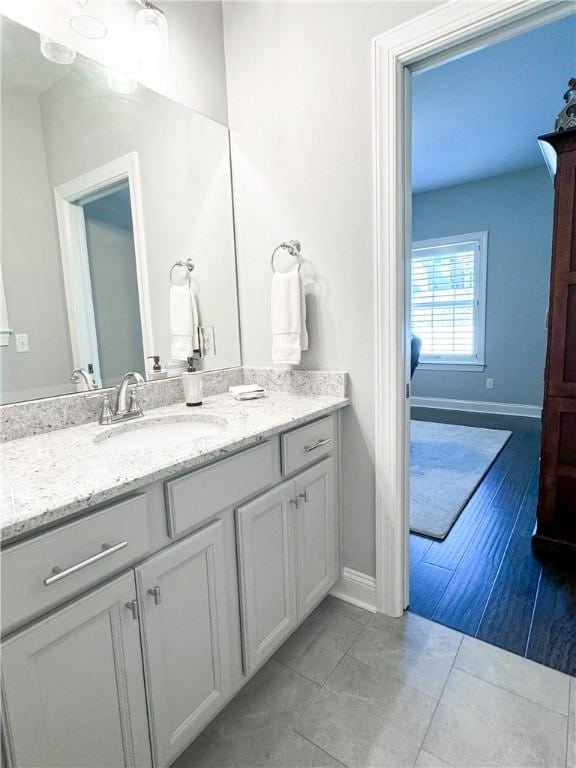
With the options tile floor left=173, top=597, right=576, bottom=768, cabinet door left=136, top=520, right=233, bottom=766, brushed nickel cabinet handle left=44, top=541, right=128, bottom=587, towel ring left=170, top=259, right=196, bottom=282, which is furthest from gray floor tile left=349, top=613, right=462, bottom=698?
towel ring left=170, top=259, right=196, bottom=282

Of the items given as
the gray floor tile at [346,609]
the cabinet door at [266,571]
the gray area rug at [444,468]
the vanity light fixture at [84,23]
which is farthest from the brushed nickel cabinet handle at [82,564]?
the gray area rug at [444,468]

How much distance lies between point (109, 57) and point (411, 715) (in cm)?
234

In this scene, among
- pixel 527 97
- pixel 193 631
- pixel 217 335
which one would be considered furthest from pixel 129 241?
pixel 527 97

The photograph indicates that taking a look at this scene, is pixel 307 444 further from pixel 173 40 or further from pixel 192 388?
pixel 173 40

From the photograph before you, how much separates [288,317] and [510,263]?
4.01 meters

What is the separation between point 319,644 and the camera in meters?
1.51

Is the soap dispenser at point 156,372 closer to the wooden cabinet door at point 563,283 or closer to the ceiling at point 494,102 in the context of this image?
the wooden cabinet door at point 563,283

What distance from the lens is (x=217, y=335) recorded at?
1887 millimetres

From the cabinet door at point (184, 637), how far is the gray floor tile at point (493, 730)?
64 cm

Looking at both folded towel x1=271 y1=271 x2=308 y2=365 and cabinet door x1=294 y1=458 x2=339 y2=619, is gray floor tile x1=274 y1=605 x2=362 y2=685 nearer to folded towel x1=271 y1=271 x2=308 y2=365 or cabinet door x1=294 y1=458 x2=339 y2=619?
cabinet door x1=294 y1=458 x2=339 y2=619

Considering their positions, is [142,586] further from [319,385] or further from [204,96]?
[204,96]

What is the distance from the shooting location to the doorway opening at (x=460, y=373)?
1.37 m

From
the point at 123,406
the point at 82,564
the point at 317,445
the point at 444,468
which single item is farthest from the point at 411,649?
the point at 444,468

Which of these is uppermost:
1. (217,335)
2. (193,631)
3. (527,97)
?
(527,97)
